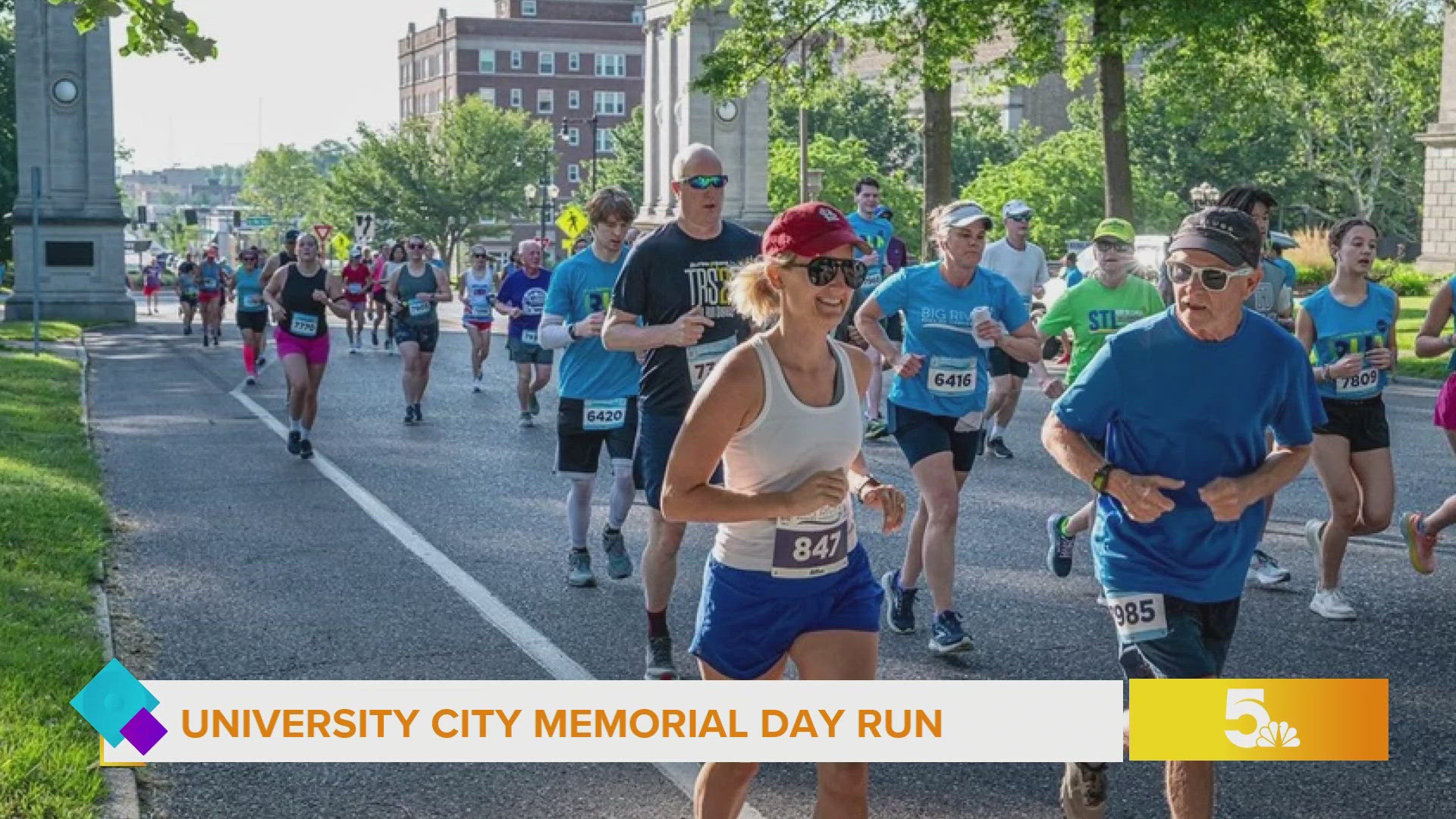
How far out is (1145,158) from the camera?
85.0 meters

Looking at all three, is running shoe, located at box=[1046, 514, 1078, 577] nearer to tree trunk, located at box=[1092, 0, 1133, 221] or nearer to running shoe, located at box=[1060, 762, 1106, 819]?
running shoe, located at box=[1060, 762, 1106, 819]

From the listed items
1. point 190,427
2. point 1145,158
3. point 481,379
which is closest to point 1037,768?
point 190,427

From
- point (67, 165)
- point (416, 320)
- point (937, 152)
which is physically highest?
point (67, 165)

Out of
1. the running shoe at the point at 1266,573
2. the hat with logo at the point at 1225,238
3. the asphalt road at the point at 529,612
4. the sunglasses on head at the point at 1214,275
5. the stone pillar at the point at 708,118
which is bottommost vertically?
the asphalt road at the point at 529,612

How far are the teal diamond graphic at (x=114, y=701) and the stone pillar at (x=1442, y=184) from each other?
50861 mm

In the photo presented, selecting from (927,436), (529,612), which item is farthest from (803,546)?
(529,612)

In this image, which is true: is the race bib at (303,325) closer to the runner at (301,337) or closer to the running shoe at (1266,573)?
the runner at (301,337)

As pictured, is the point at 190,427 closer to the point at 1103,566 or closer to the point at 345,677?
the point at 345,677

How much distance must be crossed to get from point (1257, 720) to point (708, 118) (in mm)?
52228

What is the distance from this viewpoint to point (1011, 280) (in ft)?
52.7

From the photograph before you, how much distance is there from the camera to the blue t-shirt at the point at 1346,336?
30.1ft

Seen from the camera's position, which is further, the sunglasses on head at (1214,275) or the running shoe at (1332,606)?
the running shoe at (1332,606)

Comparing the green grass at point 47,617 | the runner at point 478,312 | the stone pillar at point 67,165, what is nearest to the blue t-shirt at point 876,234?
the runner at point 478,312

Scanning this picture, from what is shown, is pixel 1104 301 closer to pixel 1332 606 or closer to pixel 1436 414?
pixel 1436 414
